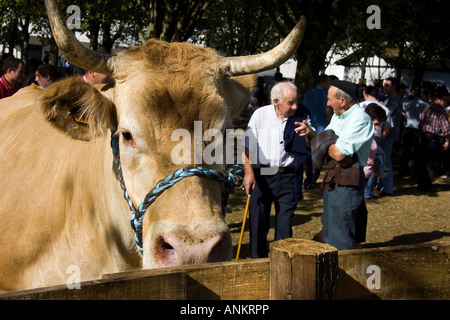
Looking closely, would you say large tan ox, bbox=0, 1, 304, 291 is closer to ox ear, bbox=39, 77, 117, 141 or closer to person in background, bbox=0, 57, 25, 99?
ox ear, bbox=39, 77, 117, 141

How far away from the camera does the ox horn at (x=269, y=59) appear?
3.18 metres

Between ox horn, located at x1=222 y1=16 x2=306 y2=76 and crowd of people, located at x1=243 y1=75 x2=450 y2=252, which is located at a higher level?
ox horn, located at x1=222 y1=16 x2=306 y2=76

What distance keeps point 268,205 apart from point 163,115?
11.8 ft

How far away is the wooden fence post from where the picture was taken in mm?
1931

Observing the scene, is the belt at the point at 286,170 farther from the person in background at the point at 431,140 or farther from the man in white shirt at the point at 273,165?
the person in background at the point at 431,140

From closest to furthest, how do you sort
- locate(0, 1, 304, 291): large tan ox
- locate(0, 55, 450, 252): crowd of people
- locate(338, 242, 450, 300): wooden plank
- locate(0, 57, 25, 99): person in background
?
locate(338, 242, 450, 300): wooden plank, locate(0, 1, 304, 291): large tan ox, locate(0, 55, 450, 252): crowd of people, locate(0, 57, 25, 99): person in background

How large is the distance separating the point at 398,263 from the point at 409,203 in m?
8.51

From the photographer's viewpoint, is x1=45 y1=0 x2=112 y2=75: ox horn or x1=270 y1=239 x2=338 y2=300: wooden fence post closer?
x1=270 y1=239 x2=338 y2=300: wooden fence post

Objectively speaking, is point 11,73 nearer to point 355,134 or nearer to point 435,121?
point 355,134

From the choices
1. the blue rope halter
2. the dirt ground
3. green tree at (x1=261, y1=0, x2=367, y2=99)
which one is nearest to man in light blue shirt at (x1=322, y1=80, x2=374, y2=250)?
the dirt ground

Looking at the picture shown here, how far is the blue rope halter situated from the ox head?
39 millimetres

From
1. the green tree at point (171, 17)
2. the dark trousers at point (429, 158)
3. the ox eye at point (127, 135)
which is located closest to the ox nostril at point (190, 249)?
the ox eye at point (127, 135)

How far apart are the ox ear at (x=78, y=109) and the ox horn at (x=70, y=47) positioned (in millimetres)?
130

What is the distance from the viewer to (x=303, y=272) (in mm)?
1935
